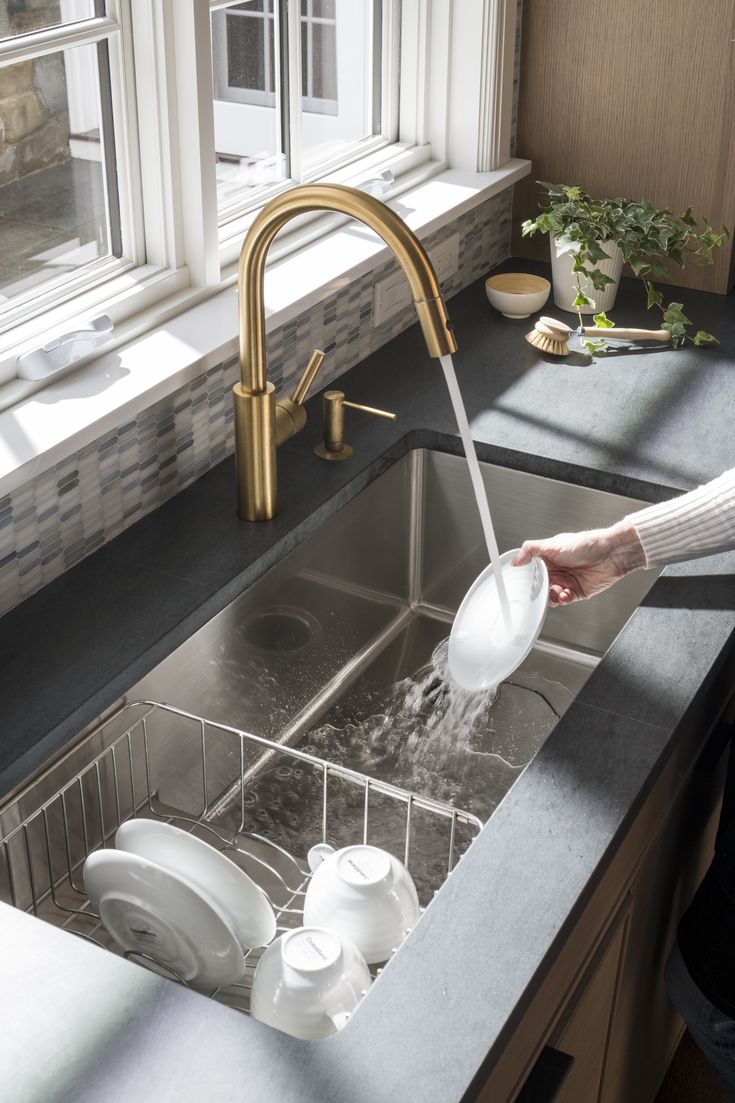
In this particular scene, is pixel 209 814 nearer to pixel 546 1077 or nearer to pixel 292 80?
pixel 546 1077

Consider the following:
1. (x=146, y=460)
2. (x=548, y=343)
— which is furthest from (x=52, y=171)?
(x=548, y=343)

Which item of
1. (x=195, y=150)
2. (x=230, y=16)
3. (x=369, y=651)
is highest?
(x=230, y=16)

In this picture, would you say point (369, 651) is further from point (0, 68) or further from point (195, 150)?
point (0, 68)

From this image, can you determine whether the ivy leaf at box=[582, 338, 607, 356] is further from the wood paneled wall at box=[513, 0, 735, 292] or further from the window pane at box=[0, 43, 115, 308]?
the window pane at box=[0, 43, 115, 308]

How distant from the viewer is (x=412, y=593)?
1.91 metres

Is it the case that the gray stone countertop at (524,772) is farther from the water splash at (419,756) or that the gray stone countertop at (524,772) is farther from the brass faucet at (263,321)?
the water splash at (419,756)

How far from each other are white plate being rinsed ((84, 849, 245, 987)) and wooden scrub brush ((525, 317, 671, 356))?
1.23 m

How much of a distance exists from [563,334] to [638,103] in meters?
0.51

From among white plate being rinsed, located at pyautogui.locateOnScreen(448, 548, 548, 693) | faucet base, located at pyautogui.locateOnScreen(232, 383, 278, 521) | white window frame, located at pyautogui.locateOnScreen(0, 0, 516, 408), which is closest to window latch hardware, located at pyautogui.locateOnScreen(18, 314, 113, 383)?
white window frame, located at pyautogui.locateOnScreen(0, 0, 516, 408)

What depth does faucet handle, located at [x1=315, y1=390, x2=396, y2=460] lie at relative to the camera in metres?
1.73

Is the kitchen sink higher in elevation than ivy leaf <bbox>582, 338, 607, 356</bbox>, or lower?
lower

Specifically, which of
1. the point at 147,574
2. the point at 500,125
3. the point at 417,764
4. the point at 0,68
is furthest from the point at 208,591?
the point at 500,125

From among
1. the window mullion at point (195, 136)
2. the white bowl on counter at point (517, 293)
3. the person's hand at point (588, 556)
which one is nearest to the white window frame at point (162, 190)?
the window mullion at point (195, 136)

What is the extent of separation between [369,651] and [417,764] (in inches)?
10.8
